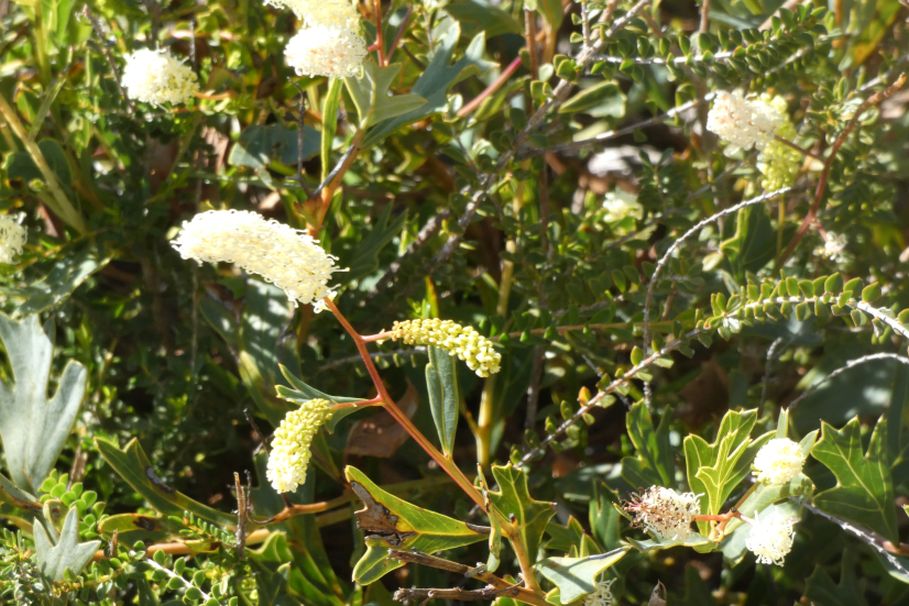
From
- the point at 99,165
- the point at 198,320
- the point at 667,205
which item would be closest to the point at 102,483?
the point at 198,320

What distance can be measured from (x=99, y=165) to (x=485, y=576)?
2.57 feet

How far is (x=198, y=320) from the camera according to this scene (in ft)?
3.84

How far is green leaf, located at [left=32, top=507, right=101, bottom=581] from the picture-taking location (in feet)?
2.85

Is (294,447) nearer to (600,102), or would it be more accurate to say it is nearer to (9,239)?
(9,239)

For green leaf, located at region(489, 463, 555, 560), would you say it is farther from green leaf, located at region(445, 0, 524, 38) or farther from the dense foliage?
green leaf, located at region(445, 0, 524, 38)

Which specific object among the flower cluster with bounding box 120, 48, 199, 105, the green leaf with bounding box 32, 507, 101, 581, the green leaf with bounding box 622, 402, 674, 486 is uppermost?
the flower cluster with bounding box 120, 48, 199, 105

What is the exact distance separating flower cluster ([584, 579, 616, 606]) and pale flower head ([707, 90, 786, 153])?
427mm

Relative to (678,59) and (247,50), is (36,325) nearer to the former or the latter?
(247,50)

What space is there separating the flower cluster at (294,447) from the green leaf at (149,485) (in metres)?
0.24

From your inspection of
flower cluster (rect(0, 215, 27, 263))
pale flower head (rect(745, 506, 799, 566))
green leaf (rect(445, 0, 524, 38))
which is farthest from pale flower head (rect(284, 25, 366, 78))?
pale flower head (rect(745, 506, 799, 566))

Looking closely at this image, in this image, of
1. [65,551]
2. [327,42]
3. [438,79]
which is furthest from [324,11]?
[65,551]

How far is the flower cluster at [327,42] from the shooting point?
2.87 ft

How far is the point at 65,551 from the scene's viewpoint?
0.88 m

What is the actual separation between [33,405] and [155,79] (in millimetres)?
341
